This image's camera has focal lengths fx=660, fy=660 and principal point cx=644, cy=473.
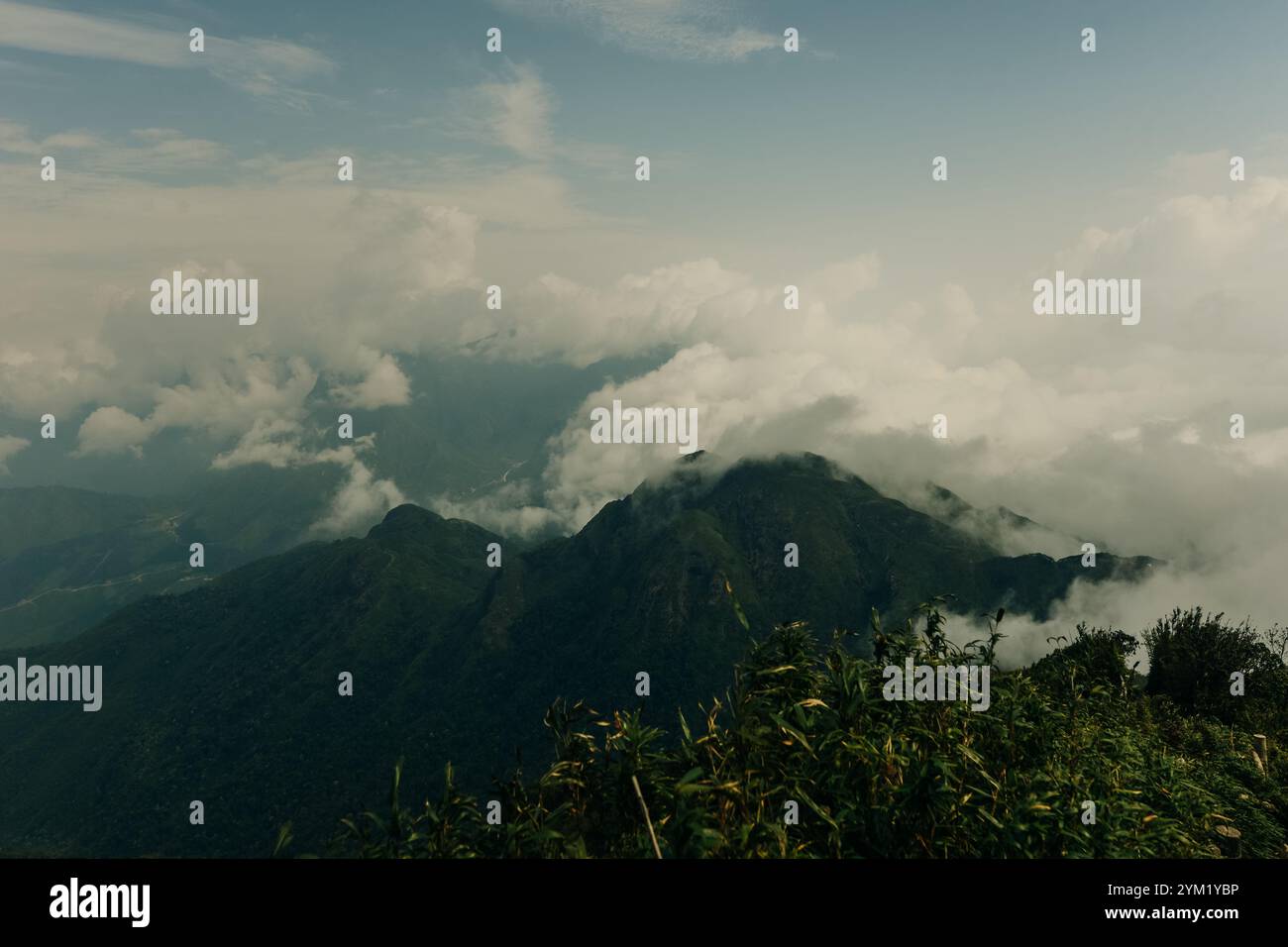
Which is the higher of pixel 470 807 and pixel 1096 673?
pixel 470 807

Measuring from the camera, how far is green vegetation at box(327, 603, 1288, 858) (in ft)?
36.4

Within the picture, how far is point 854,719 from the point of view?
1352 cm

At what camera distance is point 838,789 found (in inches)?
489

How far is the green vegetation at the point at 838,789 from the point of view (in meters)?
11.1

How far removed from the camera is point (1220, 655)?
158 feet
